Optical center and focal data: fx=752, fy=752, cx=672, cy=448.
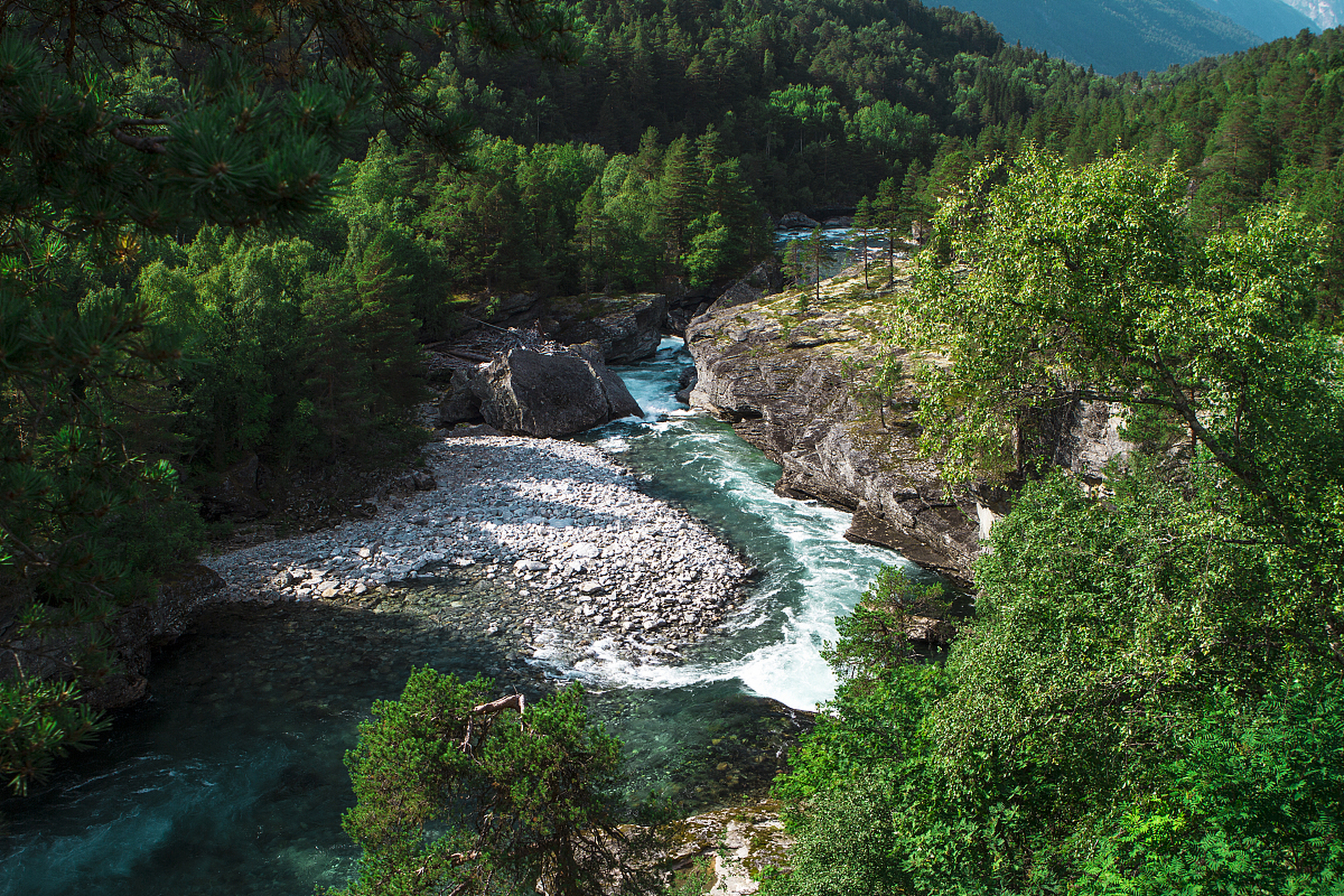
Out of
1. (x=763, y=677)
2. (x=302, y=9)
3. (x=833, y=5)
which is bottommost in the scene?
(x=763, y=677)

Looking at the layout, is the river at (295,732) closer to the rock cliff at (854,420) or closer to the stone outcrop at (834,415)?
the stone outcrop at (834,415)

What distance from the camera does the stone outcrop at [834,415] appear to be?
90.6 feet

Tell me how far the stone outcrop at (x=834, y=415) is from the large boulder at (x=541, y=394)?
24.0 ft

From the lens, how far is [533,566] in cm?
2641

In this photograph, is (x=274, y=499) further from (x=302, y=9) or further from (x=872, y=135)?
(x=872, y=135)

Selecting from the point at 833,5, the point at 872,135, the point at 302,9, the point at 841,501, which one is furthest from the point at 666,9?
the point at 302,9

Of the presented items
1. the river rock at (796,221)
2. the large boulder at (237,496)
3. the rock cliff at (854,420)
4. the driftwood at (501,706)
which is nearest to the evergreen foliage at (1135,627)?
the rock cliff at (854,420)

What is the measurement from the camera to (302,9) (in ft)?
20.1

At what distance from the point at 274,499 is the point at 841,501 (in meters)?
23.0

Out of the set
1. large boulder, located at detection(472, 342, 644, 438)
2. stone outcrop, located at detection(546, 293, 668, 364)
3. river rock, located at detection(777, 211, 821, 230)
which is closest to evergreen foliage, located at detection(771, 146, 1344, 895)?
large boulder, located at detection(472, 342, 644, 438)

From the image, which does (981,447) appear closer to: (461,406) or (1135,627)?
(1135,627)

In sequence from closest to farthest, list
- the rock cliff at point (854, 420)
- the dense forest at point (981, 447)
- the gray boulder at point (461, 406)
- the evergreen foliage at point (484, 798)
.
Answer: the dense forest at point (981, 447), the evergreen foliage at point (484, 798), the rock cliff at point (854, 420), the gray boulder at point (461, 406)

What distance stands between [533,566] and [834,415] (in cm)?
1633

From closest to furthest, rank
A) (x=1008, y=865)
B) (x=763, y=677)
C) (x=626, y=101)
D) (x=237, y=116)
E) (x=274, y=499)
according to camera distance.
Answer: (x=237, y=116)
(x=1008, y=865)
(x=763, y=677)
(x=274, y=499)
(x=626, y=101)
